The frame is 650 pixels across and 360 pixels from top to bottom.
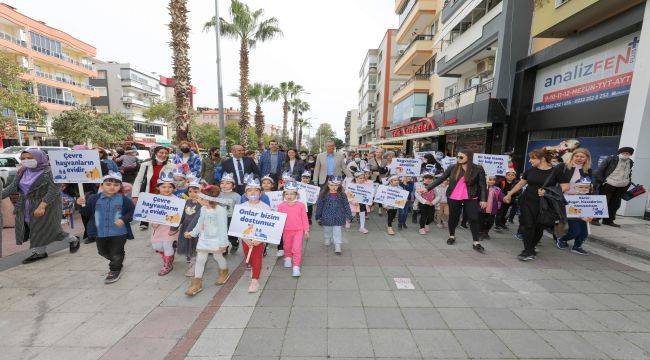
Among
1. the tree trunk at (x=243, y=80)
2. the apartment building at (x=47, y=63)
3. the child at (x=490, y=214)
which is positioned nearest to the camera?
the child at (x=490, y=214)

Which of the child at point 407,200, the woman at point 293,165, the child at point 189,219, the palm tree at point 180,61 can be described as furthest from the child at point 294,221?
the palm tree at point 180,61

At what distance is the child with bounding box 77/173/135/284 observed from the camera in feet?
13.8

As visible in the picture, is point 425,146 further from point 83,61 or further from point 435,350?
point 83,61

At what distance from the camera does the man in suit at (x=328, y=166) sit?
25.4ft

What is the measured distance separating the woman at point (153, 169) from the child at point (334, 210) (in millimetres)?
3302

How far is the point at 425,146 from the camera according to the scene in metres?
23.7

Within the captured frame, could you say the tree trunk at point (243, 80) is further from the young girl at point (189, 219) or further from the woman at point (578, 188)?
the woman at point (578, 188)

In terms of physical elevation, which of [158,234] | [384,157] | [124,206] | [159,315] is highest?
[384,157]

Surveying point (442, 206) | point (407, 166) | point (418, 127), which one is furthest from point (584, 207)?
point (418, 127)

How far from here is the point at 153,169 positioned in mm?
6219

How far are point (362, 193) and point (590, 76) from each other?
9.37 m

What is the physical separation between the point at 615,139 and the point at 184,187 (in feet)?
39.6

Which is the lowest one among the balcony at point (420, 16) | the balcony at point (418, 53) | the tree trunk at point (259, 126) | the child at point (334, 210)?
the child at point (334, 210)

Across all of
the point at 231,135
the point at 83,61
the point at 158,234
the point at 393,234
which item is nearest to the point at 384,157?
the point at 393,234
